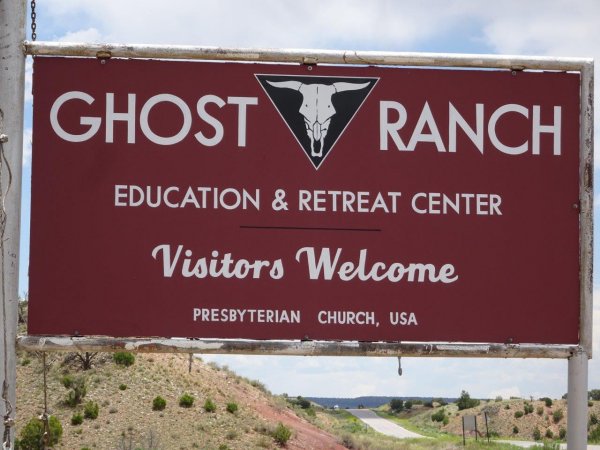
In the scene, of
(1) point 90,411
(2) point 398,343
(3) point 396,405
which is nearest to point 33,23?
(2) point 398,343

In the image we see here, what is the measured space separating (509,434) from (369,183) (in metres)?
86.7

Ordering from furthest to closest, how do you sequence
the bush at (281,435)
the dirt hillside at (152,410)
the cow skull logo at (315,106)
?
the bush at (281,435)
the dirt hillside at (152,410)
the cow skull logo at (315,106)

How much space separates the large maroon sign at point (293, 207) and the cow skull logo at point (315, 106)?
0.02m

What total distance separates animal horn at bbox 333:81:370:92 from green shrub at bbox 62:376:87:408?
44.8 m

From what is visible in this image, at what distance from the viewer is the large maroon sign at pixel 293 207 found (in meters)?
8.95

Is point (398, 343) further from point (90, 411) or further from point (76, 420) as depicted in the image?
point (90, 411)

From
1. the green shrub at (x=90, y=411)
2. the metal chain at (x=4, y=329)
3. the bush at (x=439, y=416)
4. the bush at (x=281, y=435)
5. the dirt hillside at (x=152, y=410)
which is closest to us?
the metal chain at (x=4, y=329)

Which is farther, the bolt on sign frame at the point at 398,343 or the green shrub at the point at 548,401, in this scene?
the green shrub at the point at 548,401

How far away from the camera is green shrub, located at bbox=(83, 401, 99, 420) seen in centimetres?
4991

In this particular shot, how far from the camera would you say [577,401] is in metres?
8.87

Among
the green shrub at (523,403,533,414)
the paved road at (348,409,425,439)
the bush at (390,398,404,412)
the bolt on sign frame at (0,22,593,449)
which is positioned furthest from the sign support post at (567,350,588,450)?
the bush at (390,398,404,412)

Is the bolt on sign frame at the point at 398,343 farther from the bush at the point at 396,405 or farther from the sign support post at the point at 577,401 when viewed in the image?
the bush at the point at 396,405

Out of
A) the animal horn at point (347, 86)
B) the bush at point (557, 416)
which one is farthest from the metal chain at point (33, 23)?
the bush at point (557, 416)

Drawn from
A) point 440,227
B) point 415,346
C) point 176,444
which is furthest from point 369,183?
point 176,444
